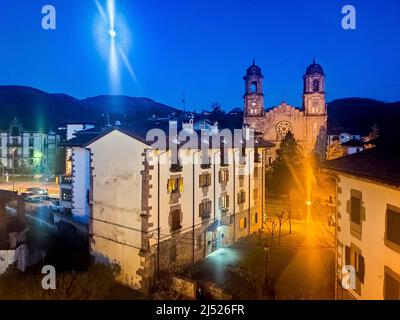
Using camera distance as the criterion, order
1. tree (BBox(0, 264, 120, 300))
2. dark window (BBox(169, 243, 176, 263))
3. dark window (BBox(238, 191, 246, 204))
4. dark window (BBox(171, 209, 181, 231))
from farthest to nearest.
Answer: dark window (BBox(238, 191, 246, 204)) → dark window (BBox(171, 209, 181, 231)) → dark window (BBox(169, 243, 176, 263)) → tree (BBox(0, 264, 120, 300))

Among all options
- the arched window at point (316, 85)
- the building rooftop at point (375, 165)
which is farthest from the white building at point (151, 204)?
the arched window at point (316, 85)

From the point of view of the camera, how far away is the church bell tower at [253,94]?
6881 cm

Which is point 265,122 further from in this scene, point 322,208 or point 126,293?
point 126,293

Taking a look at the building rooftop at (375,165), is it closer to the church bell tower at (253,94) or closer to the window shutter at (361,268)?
the window shutter at (361,268)

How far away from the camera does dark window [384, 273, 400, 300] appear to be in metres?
11.9

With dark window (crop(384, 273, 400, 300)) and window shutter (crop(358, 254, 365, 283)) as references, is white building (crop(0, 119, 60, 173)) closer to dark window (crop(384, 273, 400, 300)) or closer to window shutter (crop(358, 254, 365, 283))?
window shutter (crop(358, 254, 365, 283))

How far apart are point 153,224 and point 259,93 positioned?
53031 mm

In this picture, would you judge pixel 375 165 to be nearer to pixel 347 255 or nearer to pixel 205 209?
pixel 347 255

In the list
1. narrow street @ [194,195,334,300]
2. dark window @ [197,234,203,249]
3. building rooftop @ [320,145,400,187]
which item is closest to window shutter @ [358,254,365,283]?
building rooftop @ [320,145,400,187]

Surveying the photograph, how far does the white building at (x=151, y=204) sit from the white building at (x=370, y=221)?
459 inches

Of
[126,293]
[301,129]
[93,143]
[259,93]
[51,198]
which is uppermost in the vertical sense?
[259,93]

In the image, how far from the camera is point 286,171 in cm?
5178

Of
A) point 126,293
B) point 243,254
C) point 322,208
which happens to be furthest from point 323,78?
point 126,293
